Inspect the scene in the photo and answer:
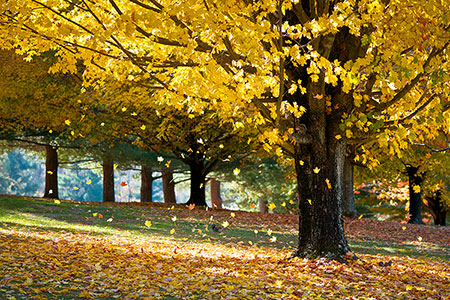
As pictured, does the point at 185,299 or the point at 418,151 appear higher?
the point at 418,151

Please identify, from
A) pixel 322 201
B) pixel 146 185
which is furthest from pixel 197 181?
pixel 322 201

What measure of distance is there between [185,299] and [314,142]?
397 cm

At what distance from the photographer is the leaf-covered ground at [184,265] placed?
20.2ft

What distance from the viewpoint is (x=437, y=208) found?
1148 inches

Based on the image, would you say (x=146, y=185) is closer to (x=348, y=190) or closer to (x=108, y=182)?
(x=108, y=182)

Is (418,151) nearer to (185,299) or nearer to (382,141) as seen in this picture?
(382,141)

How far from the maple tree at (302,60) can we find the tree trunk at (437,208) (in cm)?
2187

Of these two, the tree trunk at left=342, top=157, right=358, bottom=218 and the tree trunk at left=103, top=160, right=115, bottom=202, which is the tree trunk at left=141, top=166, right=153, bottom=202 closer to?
the tree trunk at left=103, top=160, right=115, bottom=202

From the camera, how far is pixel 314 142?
8.70 m

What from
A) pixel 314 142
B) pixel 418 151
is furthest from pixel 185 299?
pixel 418 151

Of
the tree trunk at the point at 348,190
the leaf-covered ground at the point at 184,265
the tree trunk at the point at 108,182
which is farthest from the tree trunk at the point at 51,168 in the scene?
the tree trunk at the point at 348,190

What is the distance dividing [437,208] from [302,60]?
25432 mm

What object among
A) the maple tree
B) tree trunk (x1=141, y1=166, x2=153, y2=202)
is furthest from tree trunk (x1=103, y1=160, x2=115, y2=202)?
the maple tree

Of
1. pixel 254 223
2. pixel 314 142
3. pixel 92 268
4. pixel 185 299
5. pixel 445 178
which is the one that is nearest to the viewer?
pixel 185 299
